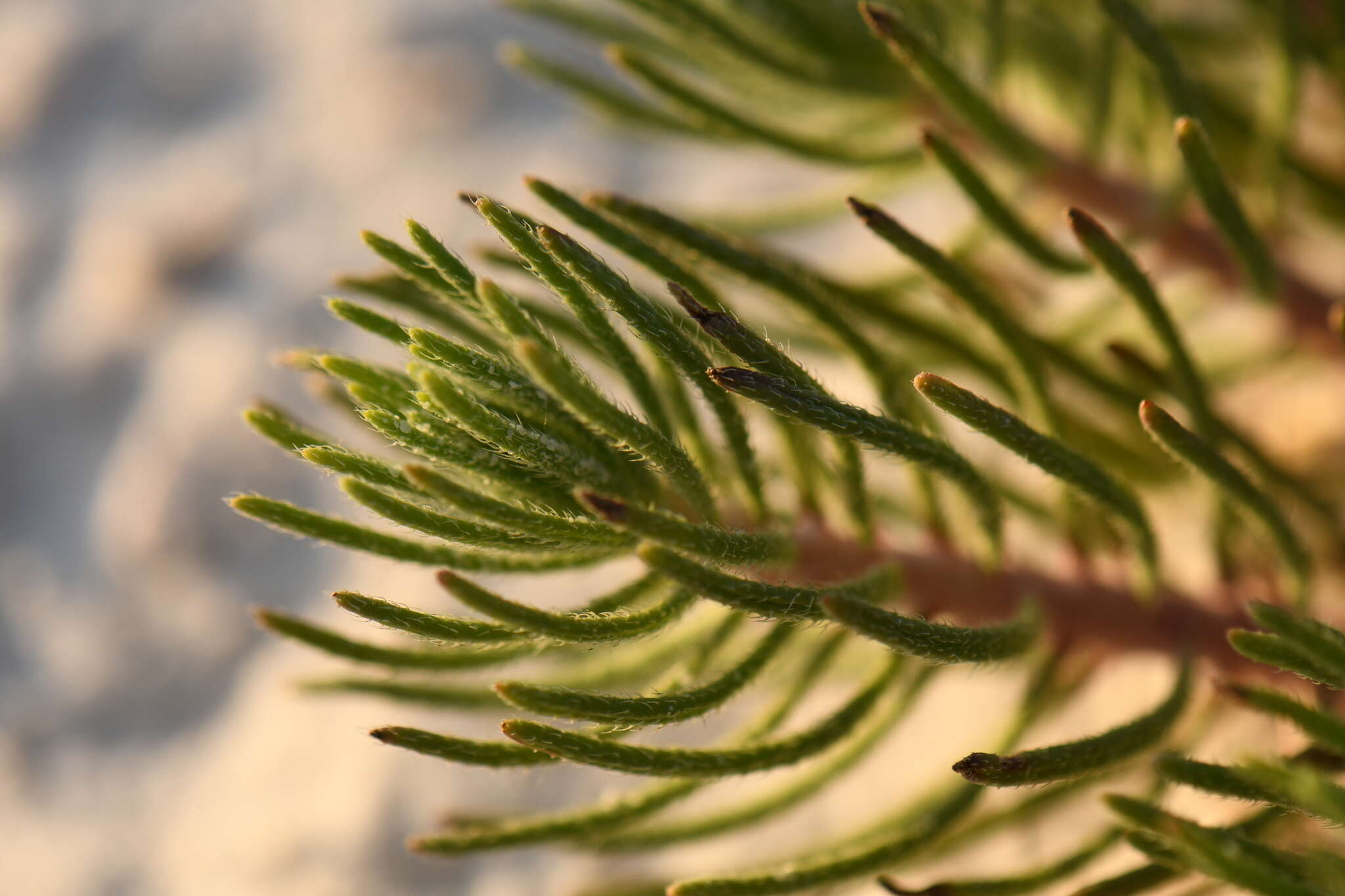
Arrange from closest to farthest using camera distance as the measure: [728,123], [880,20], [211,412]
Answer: [880,20] → [728,123] → [211,412]

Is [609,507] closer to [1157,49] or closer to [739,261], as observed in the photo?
[739,261]

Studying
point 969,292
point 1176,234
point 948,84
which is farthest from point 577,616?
point 1176,234

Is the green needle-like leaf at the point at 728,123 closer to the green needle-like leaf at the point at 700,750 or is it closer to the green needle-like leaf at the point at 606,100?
the green needle-like leaf at the point at 606,100

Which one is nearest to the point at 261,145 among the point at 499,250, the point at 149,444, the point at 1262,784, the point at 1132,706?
the point at 149,444

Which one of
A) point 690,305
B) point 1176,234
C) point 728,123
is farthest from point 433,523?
point 1176,234

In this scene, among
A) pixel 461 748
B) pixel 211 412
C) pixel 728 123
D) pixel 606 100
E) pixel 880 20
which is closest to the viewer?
pixel 461 748

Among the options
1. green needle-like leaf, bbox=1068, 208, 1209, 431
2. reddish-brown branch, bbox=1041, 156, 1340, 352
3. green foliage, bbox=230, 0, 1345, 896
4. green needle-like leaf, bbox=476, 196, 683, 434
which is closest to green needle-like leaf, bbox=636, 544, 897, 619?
green foliage, bbox=230, 0, 1345, 896

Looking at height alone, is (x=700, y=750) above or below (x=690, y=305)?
below

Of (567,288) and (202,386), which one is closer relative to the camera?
(567,288)

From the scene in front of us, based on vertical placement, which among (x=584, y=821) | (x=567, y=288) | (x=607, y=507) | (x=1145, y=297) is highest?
(x=1145, y=297)
